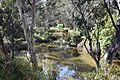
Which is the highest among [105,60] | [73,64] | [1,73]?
[1,73]

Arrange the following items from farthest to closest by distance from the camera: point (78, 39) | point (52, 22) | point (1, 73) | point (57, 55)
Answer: point (52, 22)
point (78, 39)
point (57, 55)
point (1, 73)

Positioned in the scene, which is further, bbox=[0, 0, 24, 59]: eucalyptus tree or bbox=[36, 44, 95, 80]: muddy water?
bbox=[36, 44, 95, 80]: muddy water

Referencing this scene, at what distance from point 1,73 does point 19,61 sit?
690mm

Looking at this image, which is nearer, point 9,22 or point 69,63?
point 9,22

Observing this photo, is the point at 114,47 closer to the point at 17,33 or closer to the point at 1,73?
the point at 1,73

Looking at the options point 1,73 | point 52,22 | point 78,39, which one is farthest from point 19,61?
point 52,22

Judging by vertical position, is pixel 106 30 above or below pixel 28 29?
below

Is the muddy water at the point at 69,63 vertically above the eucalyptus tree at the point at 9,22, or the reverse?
the eucalyptus tree at the point at 9,22

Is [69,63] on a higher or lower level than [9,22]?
lower

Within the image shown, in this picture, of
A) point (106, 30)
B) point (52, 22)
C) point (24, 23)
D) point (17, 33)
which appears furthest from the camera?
point (52, 22)

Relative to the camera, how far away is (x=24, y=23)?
11609 mm

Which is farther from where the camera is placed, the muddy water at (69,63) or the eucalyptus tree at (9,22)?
the muddy water at (69,63)

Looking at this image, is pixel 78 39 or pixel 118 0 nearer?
pixel 118 0

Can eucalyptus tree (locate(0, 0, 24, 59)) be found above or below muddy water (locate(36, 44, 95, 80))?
above
